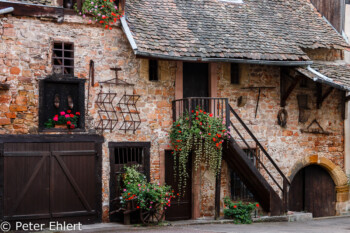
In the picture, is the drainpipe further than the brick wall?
No

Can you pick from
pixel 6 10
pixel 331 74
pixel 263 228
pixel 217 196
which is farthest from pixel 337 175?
pixel 6 10

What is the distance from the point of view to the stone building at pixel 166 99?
44.1 feet

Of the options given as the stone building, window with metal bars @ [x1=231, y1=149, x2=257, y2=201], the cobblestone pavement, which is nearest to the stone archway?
the stone building

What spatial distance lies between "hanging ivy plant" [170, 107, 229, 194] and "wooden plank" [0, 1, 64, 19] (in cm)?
390

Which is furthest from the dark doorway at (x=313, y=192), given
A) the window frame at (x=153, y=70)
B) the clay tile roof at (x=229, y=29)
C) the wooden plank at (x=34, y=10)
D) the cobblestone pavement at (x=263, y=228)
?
the wooden plank at (x=34, y=10)

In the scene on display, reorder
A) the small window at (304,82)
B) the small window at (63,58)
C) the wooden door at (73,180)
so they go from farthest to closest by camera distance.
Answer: the small window at (304,82), the small window at (63,58), the wooden door at (73,180)

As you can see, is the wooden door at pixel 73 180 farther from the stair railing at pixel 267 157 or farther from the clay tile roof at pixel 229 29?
the stair railing at pixel 267 157

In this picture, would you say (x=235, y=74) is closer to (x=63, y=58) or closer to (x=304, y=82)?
(x=304, y=82)

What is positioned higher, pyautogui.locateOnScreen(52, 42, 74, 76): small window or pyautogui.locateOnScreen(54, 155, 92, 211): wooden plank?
pyautogui.locateOnScreen(52, 42, 74, 76): small window

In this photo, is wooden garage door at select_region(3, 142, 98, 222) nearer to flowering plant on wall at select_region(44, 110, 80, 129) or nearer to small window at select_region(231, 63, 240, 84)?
flowering plant on wall at select_region(44, 110, 80, 129)

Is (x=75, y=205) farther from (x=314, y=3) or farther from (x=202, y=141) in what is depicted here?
(x=314, y=3)

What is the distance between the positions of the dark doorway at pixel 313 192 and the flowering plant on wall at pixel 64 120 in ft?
22.5

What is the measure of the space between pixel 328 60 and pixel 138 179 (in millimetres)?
7148

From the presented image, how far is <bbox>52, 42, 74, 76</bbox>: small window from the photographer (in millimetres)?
13906
